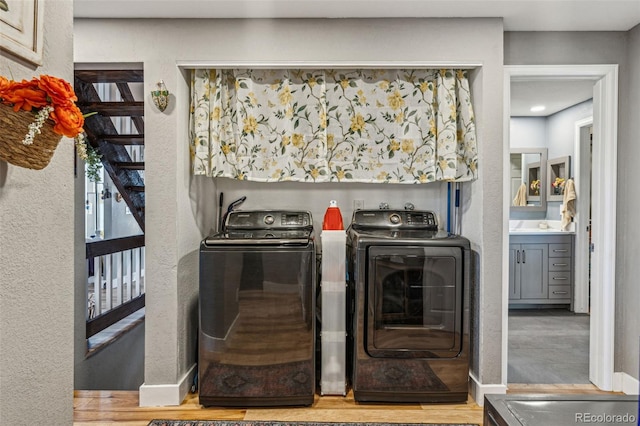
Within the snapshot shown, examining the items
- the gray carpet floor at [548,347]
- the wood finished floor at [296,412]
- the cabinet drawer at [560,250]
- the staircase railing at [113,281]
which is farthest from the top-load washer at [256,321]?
the cabinet drawer at [560,250]

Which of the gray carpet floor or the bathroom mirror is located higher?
the bathroom mirror

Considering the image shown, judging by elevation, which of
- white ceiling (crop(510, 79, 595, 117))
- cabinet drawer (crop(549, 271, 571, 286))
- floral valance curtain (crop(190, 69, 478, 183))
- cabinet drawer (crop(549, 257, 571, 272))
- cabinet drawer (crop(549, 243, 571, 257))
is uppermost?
white ceiling (crop(510, 79, 595, 117))

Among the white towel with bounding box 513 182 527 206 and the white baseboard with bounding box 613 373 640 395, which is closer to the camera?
the white baseboard with bounding box 613 373 640 395

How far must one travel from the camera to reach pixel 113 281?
4.32 m

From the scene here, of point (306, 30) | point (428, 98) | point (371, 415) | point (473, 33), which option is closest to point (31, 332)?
point (371, 415)

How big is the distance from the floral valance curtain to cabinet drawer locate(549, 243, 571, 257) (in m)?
2.72

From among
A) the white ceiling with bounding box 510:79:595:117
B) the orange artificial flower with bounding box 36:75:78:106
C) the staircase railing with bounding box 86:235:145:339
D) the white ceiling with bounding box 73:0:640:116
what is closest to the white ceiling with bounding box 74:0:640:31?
the white ceiling with bounding box 73:0:640:116

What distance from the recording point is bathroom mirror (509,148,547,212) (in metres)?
5.05

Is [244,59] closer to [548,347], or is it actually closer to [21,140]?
[21,140]

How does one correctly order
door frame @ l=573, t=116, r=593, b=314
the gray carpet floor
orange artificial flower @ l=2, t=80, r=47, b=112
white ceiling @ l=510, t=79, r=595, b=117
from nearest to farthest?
orange artificial flower @ l=2, t=80, r=47, b=112 → the gray carpet floor → white ceiling @ l=510, t=79, r=595, b=117 → door frame @ l=573, t=116, r=593, b=314

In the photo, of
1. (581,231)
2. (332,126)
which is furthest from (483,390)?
(581,231)

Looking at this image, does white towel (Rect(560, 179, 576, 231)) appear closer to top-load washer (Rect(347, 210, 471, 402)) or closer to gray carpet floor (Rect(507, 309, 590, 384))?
gray carpet floor (Rect(507, 309, 590, 384))

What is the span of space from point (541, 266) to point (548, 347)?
53.0 inches

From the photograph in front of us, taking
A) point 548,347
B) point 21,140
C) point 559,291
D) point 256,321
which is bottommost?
point 548,347
